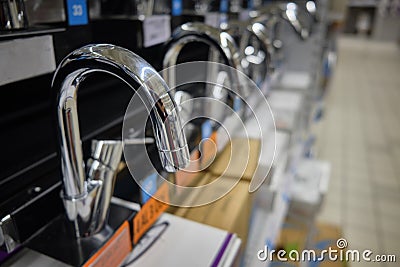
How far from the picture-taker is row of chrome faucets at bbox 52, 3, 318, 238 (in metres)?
0.31

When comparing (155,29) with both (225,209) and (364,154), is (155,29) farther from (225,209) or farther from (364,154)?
(364,154)

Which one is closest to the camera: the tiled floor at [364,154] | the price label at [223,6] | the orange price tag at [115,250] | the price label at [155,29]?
the orange price tag at [115,250]

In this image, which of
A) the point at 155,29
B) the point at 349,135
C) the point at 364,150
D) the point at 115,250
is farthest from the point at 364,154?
the point at 115,250

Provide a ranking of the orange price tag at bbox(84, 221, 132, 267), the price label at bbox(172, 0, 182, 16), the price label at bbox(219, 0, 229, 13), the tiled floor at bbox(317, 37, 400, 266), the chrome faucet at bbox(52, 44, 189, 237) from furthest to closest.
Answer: the tiled floor at bbox(317, 37, 400, 266)
the price label at bbox(219, 0, 229, 13)
the price label at bbox(172, 0, 182, 16)
the orange price tag at bbox(84, 221, 132, 267)
the chrome faucet at bbox(52, 44, 189, 237)

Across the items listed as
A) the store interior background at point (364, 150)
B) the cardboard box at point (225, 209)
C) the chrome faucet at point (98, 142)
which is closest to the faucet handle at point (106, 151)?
the chrome faucet at point (98, 142)

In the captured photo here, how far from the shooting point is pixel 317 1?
1.95 meters

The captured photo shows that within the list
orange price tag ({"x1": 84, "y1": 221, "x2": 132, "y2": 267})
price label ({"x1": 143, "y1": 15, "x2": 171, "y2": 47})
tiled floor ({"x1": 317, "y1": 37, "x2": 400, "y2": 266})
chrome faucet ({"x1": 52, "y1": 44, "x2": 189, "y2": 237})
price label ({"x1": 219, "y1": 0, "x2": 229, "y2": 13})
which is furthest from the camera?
tiled floor ({"x1": 317, "y1": 37, "x2": 400, "y2": 266})

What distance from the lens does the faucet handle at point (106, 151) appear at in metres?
0.46

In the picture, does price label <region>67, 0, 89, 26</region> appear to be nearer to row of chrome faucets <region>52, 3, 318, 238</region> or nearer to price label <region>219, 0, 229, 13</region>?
row of chrome faucets <region>52, 3, 318, 238</region>

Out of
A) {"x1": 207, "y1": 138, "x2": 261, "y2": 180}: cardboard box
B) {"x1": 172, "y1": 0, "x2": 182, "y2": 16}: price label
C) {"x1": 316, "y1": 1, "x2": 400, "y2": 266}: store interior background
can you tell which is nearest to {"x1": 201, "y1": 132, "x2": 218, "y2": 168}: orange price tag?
{"x1": 207, "y1": 138, "x2": 261, "y2": 180}: cardboard box

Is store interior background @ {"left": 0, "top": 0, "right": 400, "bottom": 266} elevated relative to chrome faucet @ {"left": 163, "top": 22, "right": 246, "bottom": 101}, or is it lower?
lower

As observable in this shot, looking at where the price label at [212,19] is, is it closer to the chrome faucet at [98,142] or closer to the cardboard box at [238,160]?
the cardboard box at [238,160]

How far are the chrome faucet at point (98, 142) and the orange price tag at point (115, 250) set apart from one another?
0.03m

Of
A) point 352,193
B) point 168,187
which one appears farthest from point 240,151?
point 352,193
